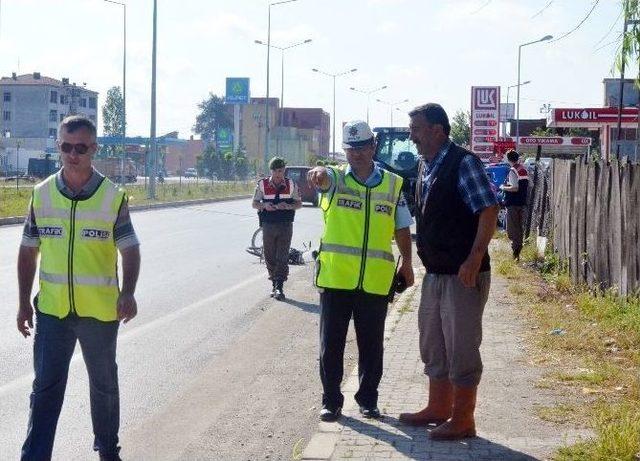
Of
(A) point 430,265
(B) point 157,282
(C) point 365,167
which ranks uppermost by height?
(C) point 365,167

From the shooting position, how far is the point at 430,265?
6.81 metres

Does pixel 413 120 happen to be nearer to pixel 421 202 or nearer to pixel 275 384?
pixel 421 202

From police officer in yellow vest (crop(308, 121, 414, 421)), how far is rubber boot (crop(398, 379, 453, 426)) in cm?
35

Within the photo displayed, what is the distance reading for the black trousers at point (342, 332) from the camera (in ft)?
24.5

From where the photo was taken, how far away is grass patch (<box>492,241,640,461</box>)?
246 inches

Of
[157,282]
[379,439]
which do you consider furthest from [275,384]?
[157,282]

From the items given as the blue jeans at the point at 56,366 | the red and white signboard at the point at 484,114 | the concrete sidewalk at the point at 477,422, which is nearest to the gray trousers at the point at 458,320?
the concrete sidewalk at the point at 477,422

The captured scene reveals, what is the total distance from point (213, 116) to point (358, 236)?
184m

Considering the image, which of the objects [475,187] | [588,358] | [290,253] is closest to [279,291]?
Answer: [290,253]

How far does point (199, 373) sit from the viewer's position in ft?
31.6

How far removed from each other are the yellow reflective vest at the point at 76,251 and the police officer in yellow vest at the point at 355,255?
174cm

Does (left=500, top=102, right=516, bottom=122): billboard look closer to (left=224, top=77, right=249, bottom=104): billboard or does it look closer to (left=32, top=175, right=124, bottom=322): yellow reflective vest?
(left=224, top=77, right=249, bottom=104): billboard

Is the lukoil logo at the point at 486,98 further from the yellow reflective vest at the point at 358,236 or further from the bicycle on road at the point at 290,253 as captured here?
the yellow reflective vest at the point at 358,236

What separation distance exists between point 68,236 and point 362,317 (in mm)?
2242
